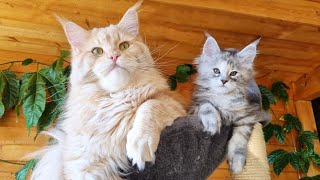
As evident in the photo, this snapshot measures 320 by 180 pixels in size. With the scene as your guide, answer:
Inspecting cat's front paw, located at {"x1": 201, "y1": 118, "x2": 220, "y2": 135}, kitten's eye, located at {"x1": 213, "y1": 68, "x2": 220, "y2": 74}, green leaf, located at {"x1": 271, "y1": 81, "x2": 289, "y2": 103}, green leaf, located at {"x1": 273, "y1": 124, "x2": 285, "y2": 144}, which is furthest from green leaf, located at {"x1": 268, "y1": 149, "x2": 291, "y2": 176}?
cat's front paw, located at {"x1": 201, "y1": 118, "x2": 220, "y2": 135}

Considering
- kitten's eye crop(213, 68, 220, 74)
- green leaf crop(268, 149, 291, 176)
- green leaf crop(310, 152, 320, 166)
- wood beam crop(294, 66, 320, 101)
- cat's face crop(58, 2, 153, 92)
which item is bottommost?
green leaf crop(310, 152, 320, 166)

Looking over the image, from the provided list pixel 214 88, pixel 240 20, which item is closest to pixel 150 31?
pixel 240 20

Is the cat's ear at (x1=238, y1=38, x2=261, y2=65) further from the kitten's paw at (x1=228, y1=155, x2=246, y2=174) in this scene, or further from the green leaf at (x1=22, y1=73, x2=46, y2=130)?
the green leaf at (x1=22, y1=73, x2=46, y2=130)

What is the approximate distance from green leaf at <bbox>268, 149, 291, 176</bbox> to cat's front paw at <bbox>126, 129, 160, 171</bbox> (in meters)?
1.31

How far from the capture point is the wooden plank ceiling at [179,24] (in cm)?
177

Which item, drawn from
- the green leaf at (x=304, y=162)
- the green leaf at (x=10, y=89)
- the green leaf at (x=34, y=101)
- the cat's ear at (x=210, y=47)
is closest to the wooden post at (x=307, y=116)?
the green leaf at (x=304, y=162)

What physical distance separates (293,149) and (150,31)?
136 cm

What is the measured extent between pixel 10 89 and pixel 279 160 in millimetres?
1587

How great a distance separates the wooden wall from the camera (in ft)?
5.83

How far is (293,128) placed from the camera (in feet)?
8.05

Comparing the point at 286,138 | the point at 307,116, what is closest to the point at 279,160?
the point at 286,138

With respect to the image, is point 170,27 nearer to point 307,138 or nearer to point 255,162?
point 255,162

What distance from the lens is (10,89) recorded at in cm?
183

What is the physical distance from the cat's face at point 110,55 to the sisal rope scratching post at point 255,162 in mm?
499
